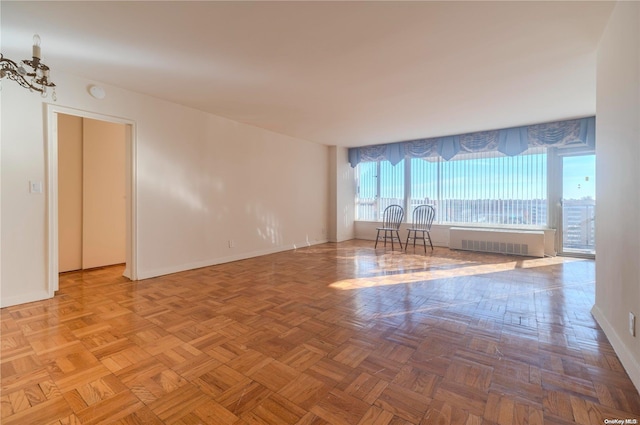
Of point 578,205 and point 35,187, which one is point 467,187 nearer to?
point 578,205

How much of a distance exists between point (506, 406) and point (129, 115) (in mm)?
3943

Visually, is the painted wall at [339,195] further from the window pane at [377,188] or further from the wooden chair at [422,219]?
the wooden chair at [422,219]

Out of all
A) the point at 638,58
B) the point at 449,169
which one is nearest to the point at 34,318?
the point at 638,58

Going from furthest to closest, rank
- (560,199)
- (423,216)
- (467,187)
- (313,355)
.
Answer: (423,216), (467,187), (560,199), (313,355)

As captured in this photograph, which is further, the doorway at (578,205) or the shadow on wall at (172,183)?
the doorway at (578,205)

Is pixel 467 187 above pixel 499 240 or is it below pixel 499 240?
above

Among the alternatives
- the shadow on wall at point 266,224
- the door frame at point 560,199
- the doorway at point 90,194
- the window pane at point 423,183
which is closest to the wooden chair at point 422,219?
the window pane at point 423,183

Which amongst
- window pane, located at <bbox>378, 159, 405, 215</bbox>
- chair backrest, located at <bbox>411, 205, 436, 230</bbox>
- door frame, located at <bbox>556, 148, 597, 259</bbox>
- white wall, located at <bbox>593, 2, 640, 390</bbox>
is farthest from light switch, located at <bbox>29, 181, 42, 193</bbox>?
door frame, located at <bbox>556, 148, 597, 259</bbox>

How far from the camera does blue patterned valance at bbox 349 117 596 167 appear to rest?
4.23 meters

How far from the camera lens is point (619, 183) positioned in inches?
66.2

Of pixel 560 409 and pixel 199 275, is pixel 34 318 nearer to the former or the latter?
pixel 199 275

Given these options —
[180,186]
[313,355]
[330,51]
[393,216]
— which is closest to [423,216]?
[393,216]

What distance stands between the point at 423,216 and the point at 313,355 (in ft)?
15.4

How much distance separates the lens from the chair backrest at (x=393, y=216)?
6008 millimetres
